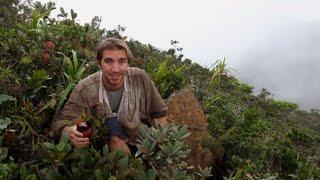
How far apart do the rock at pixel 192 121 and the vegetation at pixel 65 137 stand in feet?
0.98

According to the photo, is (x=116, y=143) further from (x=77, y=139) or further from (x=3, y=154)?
(x=3, y=154)

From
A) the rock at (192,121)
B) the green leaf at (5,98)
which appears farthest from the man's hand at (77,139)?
the rock at (192,121)

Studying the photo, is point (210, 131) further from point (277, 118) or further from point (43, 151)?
point (277, 118)

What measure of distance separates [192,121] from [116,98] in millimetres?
2406

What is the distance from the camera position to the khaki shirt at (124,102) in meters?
5.25

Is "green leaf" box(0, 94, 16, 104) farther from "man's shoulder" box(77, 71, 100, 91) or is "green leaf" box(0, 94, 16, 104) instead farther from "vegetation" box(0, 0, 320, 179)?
"man's shoulder" box(77, 71, 100, 91)

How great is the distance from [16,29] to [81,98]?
3260mm

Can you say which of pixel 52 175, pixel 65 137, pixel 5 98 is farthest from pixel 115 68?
pixel 5 98

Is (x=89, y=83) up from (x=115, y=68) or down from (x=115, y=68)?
down

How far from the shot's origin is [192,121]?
7.63 m

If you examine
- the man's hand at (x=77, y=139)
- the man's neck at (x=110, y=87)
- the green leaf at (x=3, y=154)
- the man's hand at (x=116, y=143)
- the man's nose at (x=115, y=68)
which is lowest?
the green leaf at (x=3, y=154)

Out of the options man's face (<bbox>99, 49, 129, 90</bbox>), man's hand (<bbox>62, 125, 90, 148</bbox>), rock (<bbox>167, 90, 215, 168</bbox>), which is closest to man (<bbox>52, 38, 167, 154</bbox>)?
man's face (<bbox>99, 49, 129, 90</bbox>)

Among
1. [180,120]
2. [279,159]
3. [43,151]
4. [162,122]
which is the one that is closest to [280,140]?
[279,159]

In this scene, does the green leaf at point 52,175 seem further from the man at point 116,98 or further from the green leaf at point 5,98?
the green leaf at point 5,98
